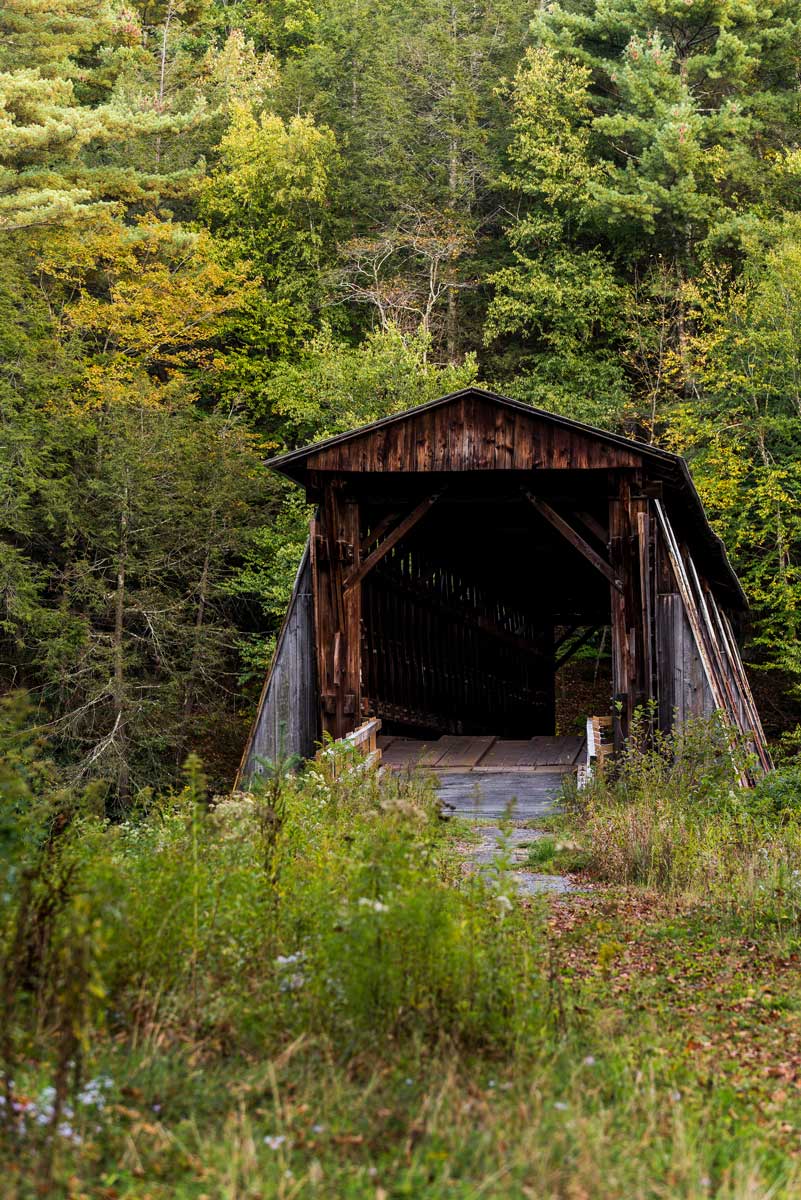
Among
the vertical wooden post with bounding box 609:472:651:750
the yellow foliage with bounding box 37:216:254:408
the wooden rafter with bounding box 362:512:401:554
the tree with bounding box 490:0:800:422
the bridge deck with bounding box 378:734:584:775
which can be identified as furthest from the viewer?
the tree with bounding box 490:0:800:422

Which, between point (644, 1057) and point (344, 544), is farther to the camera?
point (344, 544)

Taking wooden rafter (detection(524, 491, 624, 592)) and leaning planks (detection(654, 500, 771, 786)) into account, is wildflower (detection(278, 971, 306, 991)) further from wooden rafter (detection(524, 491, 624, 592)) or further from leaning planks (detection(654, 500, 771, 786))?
wooden rafter (detection(524, 491, 624, 592))

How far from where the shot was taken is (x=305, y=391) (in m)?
29.9

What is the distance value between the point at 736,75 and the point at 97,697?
22.9 meters

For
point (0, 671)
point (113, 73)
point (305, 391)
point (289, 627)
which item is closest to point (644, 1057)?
point (289, 627)

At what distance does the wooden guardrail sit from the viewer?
11016 millimetres

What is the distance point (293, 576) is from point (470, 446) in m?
13.3

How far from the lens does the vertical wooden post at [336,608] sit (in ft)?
50.3

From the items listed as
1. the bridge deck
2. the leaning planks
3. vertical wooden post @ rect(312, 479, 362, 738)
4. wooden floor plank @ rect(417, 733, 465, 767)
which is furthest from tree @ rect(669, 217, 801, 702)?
vertical wooden post @ rect(312, 479, 362, 738)

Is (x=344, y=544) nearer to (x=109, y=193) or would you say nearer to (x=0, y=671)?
(x=0, y=671)

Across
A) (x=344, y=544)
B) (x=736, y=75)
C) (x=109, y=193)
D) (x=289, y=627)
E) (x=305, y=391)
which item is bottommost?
(x=289, y=627)

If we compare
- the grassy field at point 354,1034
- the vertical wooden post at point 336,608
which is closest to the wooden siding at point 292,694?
the vertical wooden post at point 336,608

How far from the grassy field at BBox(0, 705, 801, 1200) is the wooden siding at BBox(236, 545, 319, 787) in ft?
26.2

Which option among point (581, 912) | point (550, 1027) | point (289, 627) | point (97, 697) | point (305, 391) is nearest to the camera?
point (550, 1027)
